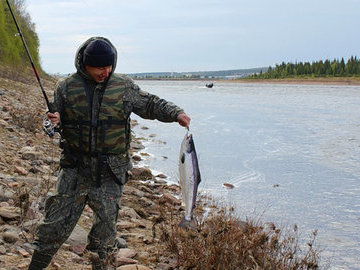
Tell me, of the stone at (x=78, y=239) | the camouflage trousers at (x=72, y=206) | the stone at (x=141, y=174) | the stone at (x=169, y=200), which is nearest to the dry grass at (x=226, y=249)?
the stone at (x=78, y=239)

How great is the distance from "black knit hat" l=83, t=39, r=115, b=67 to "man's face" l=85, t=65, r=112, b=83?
0.03m

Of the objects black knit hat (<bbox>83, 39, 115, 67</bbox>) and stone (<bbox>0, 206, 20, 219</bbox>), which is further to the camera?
stone (<bbox>0, 206, 20, 219</bbox>)

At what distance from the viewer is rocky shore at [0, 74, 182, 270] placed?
471cm

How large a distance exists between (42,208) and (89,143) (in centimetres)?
220

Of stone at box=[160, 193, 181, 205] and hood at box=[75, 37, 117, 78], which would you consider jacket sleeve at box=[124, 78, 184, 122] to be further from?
stone at box=[160, 193, 181, 205]

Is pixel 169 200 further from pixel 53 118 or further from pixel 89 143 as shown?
pixel 53 118

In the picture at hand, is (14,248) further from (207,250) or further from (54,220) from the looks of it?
(207,250)

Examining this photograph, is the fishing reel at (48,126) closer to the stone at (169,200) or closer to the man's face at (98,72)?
the man's face at (98,72)

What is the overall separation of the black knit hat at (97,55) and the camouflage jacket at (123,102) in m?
0.11

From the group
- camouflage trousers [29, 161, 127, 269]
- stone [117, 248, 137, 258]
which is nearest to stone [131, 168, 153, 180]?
stone [117, 248, 137, 258]

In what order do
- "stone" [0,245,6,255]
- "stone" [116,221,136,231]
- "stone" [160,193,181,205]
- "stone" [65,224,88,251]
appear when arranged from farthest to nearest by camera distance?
"stone" [160,193,181,205] → "stone" [116,221,136,231] → "stone" [65,224,88,251] → "stone" [0,245,6,255]

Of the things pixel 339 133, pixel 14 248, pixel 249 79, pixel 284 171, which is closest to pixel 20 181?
pixel 14 248

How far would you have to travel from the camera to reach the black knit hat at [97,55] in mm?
3635

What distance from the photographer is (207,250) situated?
5070 millimetres
